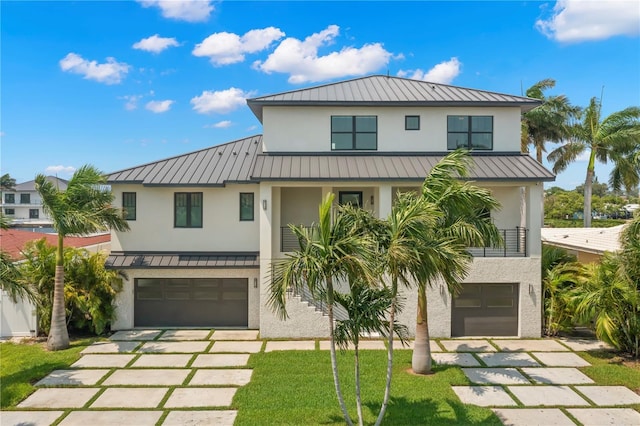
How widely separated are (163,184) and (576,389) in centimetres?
1405

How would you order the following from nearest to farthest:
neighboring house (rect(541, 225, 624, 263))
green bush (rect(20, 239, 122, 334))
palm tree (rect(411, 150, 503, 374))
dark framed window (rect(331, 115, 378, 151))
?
palm tree (rect(411, 150, 503, 374))
green bush (rect(20, 239, 122, 334))
neighboring house (rect(541, 225, 624, 263))
dark framed window (rect(331, 115, 378, 151))

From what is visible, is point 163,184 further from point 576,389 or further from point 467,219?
point 576,389

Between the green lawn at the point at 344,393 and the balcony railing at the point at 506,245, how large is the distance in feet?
14.7

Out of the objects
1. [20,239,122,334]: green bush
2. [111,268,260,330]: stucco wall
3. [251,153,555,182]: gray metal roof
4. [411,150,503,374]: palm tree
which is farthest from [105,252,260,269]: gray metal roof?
[411,150,503,374]: palm tree

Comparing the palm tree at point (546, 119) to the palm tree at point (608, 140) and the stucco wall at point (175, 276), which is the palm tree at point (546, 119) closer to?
the palm tree at point (608, 140)

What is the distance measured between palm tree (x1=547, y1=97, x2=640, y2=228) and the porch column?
13995 millimetres

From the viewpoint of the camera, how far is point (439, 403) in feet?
29.7

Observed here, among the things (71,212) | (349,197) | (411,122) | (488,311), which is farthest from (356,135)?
(71,212)

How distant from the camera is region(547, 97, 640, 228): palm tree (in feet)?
78.9

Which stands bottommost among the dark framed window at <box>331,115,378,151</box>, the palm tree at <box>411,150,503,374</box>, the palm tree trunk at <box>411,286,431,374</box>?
the palm tree trunk at <box>411,286,431,374</box>

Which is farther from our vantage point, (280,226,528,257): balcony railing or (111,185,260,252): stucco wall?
(111,185,260,252): stucco wall

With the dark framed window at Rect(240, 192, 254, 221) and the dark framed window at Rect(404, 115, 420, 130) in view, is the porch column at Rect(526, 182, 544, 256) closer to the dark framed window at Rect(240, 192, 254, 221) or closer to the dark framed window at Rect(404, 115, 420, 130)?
the dark framed window at Rect(404, 115, 420, 130)

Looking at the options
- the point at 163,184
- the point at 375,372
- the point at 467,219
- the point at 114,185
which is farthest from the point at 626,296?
the point at 114,185

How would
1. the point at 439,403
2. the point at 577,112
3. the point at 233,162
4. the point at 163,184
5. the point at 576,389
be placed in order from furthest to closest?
the point at 577,112
the point at 233,162
the point at 163,184
the point at 576,389
the point at 439,403
